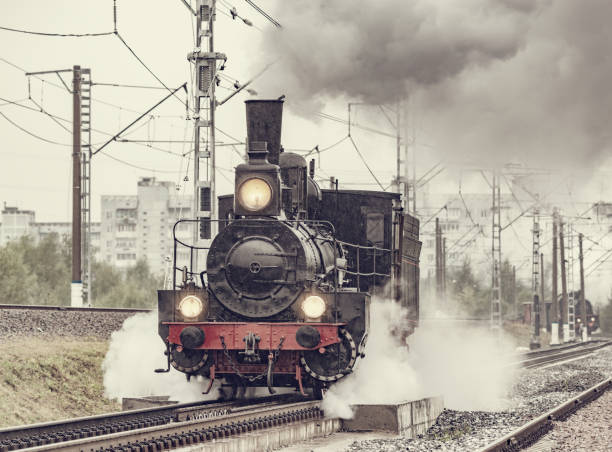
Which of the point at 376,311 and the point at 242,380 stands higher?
the point at 376,311

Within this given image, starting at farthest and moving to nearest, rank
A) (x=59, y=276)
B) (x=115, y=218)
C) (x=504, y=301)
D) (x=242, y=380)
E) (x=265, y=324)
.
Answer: (x=115, y=218) → (x=504, y=301) → (x=59, y=276) → (x=242, y=380) → (x=265, y=324)

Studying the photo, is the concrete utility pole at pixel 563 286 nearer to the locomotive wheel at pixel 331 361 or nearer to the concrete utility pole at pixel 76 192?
the concrete utility pole at pixel 76 192

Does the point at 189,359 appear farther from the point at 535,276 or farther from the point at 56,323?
the point at 535,276

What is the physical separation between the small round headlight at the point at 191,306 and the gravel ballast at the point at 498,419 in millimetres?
3012

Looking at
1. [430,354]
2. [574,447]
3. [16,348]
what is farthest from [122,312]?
[574,447]

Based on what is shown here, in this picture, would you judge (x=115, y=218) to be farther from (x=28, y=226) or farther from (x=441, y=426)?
(x=441, y=426)

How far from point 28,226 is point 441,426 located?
4963 inches

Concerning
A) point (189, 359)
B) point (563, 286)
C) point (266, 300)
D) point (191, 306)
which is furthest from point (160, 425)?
point (563, 286)

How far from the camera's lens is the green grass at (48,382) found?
659 inches

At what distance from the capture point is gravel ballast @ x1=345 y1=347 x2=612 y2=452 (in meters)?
11.9

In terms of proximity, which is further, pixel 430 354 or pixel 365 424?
pixel 430 354

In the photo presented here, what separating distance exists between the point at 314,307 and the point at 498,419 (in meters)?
3.67

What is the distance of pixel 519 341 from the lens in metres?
61.8

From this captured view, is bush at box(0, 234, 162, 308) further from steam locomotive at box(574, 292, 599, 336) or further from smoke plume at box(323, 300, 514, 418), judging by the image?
smoke plume at box(323, 300, 514, 418)
